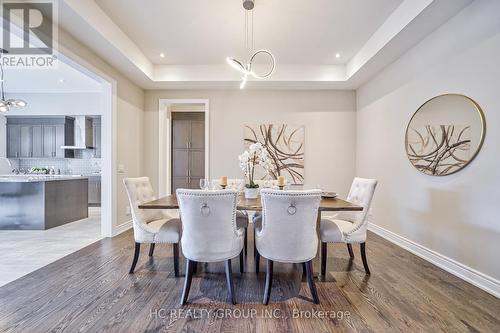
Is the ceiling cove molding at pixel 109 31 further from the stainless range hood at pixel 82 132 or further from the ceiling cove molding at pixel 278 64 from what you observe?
the stainless range hood at pixel 82 132

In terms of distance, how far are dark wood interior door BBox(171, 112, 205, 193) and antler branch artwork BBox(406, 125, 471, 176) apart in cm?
435

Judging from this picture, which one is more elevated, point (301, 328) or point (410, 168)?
point (410, 168)

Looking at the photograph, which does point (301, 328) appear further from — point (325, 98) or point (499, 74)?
point (325, 98)

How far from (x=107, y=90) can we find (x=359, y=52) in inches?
158

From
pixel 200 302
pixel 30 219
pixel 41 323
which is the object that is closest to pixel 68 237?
pixel 30 219

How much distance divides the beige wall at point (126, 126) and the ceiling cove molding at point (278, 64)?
14 cm

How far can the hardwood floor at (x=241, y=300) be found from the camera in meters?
1.65

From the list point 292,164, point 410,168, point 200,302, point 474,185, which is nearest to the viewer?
point 200,302

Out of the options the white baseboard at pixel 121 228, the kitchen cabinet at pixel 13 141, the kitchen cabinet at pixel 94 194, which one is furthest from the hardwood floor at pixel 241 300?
the kitchen cabinet at pixel 13 141

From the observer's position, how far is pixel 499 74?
6.62ft

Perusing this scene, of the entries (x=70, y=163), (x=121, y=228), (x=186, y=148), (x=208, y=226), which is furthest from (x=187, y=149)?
(x=208, y=226)

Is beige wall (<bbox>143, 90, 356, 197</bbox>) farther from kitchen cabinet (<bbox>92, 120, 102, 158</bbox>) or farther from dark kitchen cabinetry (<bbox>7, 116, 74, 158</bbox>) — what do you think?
dark kitchen cabinetry (<bbox>7, 116, 74, 158</bbox>)

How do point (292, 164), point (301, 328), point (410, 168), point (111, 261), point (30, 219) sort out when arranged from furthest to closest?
point (292, 164) → point (30, 219) → point (410, 168) → point (111, 261) → point (301, 328)

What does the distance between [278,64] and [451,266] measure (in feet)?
12.1
